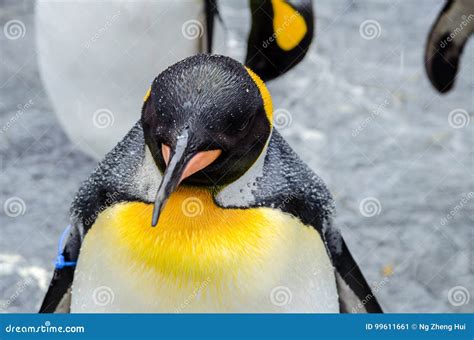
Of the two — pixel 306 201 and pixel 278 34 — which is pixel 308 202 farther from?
pixel 278 34

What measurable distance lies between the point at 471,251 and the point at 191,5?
0.91 metres

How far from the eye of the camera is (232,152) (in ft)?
2.75

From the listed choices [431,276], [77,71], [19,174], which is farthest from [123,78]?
[431,276]

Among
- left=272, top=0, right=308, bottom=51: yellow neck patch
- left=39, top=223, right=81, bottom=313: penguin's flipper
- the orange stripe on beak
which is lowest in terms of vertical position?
left=39, top=223, right=81, bottom=313: penguin's flipper

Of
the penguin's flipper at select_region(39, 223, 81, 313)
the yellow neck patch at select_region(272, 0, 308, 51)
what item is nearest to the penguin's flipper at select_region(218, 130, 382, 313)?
the penguin's flipper at select_region(39, 223, 81, 313)

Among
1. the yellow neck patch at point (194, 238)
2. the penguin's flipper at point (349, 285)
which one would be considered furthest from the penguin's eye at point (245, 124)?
the penguin's flipper at point (349, 285)

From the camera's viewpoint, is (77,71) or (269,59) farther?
(77,71)

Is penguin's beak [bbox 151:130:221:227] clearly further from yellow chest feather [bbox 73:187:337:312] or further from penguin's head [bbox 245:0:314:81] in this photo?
penguin's head [bbox 245:0:314:81]

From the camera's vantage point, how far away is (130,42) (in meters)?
1.65

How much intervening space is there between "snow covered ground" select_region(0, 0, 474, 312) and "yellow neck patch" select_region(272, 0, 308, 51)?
0.61 m

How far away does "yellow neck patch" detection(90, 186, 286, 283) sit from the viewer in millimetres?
894

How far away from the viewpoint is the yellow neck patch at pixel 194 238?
2.93ft

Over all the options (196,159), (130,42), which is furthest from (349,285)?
(130,42)
